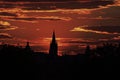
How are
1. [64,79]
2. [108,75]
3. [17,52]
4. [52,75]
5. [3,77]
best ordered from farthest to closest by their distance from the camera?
[52,75]
[64,79]
[17,52]
[108,75]
[3,77]

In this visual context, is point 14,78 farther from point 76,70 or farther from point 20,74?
point 76,70

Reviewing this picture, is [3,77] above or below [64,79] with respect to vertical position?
above

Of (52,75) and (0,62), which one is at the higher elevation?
(0,62)

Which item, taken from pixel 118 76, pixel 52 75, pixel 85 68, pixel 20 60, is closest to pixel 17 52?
pixel 20 60

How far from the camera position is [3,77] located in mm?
66375

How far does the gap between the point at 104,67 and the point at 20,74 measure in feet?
36.2

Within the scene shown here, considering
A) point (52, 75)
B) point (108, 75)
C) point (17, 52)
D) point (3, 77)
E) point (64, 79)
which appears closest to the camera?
point (3, 77)

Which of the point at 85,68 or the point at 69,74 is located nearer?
the point at 85,68

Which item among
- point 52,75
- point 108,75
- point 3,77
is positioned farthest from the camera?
point 52,75

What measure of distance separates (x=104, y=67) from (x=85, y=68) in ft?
8.24

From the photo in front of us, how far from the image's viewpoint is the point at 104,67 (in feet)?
242

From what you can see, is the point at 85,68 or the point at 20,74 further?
the point at 85,68

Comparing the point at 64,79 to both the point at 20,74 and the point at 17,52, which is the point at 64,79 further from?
the point at 20,74

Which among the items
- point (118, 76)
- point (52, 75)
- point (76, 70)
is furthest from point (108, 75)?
point (52, 75)
